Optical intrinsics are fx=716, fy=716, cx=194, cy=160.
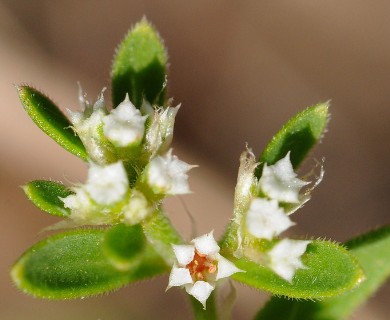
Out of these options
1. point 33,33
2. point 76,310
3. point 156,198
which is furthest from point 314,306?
point 33,33

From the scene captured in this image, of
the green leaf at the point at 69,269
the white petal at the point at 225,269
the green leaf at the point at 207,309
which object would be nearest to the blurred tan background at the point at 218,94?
the green leaf at the point at 207,309

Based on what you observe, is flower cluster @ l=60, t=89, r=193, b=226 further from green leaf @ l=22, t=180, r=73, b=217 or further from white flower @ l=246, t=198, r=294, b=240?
white flower @ l=246, t=198, r=294, b=240

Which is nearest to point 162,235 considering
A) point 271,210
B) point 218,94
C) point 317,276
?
point 271,210

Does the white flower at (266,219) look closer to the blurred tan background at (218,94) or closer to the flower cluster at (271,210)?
the flower cluster at (271,210)

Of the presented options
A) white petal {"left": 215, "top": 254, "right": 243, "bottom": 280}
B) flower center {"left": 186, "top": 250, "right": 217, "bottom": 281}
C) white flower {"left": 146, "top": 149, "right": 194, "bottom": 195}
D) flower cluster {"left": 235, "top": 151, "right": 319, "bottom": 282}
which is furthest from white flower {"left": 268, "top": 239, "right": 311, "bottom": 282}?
white flower {"left": 146, "top": 149, "right": 194, "bottom": 195}

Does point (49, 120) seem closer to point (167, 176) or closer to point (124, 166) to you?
point (124, 166)
